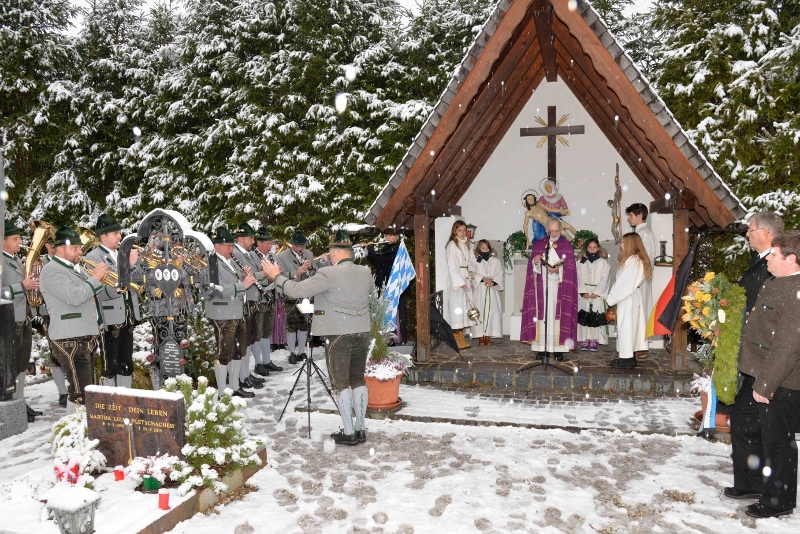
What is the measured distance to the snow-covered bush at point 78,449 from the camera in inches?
184

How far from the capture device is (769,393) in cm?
432

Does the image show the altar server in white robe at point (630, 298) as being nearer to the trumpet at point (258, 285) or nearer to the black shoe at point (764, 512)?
the black shoe at point (764, 512)

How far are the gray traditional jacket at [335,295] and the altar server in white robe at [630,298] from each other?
4273mm

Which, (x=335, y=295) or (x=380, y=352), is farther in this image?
(x=380, y=352)

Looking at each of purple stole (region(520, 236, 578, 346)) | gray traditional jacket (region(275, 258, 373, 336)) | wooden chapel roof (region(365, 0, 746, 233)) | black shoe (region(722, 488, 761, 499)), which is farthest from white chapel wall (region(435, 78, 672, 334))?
black shoe (region(722, 488, 761, 499))

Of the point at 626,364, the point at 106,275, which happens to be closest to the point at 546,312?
the point at 626,364

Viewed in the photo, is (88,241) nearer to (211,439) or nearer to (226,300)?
(226,300)

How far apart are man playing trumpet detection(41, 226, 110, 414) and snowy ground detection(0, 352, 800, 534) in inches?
36.0

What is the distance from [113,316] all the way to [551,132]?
8669 millimetres

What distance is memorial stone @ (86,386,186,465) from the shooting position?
4992 millimetres

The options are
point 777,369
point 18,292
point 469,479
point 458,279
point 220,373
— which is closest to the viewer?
point 777,369

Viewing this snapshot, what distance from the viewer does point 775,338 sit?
4344 mm

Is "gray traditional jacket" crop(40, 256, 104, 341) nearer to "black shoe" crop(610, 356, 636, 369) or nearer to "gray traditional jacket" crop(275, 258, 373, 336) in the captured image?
"gray traditional jacket" crop(275, 258, 373, 336)

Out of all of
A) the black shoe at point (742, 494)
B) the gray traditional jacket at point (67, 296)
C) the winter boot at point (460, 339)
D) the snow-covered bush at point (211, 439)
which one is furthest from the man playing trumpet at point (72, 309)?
the black shoe at point (742, 494)
